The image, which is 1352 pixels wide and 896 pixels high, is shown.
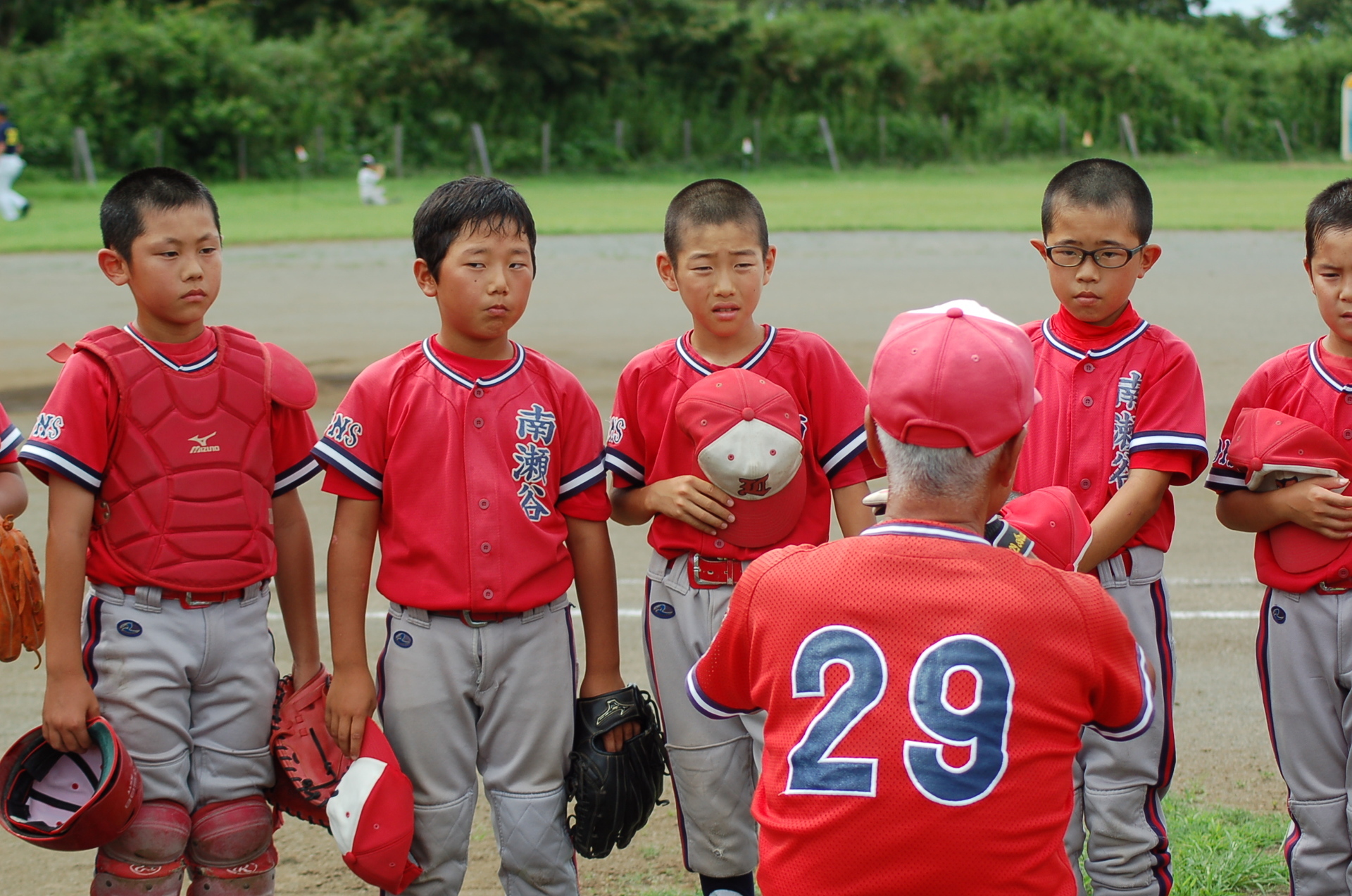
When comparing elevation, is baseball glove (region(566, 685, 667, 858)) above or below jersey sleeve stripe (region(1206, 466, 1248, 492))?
below

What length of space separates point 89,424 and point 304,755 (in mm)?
914

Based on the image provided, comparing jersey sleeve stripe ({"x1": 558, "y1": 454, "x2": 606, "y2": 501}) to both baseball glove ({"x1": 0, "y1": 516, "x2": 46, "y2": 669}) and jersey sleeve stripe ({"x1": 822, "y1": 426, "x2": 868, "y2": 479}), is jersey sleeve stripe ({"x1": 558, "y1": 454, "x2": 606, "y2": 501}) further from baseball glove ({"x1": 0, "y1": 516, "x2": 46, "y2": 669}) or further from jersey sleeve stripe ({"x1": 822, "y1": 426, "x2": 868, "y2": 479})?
baseball glove ({"x1": 0, "y1": 516, "x2": 46, "y2": 669})

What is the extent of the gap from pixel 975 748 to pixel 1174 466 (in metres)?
1.55

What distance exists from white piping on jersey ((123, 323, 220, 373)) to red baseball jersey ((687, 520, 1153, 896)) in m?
1.79

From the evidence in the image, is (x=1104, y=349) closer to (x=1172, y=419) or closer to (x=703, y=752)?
(x=1172, y=419)

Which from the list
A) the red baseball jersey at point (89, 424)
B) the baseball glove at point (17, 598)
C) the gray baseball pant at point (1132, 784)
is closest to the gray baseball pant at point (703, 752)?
the gray baseball pant at point (1132, 784)

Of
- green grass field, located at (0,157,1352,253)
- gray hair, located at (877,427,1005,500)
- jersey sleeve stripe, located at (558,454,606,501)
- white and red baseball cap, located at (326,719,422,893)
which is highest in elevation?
green grass field, located at (0,157,1352,253)

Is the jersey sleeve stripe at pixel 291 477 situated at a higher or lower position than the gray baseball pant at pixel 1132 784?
higher

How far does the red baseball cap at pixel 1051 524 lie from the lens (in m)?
2.31

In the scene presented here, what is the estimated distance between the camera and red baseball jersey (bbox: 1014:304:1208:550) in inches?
127

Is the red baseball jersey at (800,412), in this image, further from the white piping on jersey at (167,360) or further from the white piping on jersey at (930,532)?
the white piping on jersey at (930,532)

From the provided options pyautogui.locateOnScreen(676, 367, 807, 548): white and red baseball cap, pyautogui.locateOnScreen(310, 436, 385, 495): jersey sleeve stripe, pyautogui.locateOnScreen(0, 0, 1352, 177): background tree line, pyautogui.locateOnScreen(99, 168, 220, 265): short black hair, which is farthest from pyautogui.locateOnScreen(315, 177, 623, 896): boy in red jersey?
pyautogui.locateOnScreen(0, 0, 1352, 177): background tree line

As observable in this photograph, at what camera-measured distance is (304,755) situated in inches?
122

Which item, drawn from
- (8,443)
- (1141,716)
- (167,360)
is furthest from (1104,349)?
(8,443)
